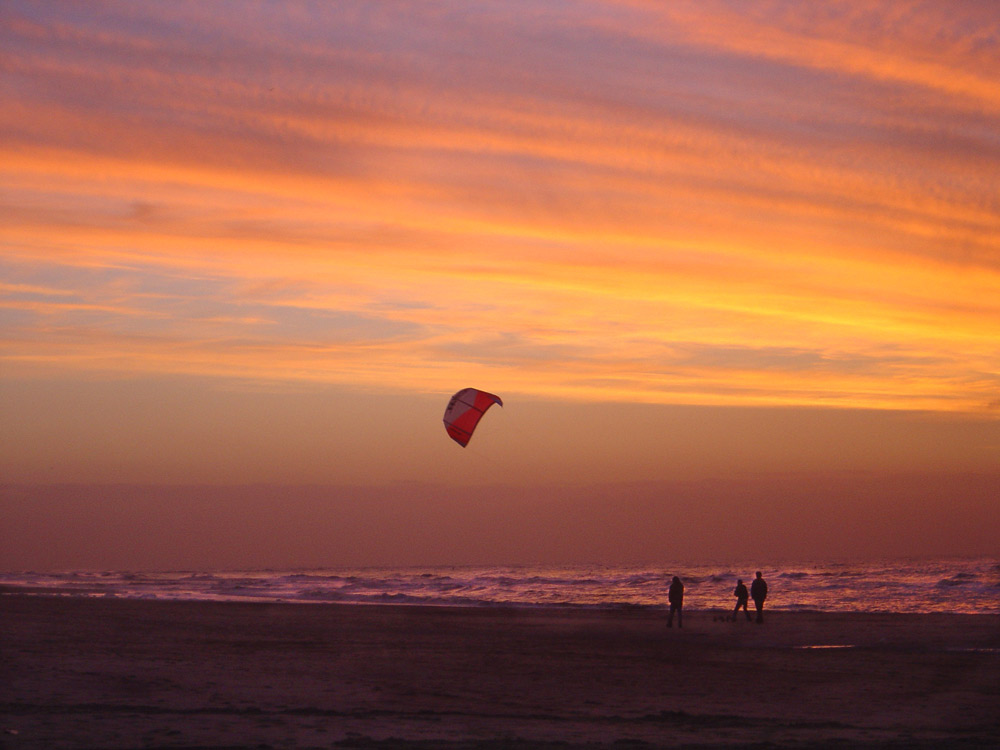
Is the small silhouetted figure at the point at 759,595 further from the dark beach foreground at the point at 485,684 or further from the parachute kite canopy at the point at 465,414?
the parachute kite canopy at the point at 465,414

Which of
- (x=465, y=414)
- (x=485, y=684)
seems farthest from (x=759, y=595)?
(x=485, y=684)

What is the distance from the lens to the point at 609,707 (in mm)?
11320

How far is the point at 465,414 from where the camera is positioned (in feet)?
79.1

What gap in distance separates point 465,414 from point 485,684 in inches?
460

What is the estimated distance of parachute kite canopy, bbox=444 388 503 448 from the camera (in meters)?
24.0

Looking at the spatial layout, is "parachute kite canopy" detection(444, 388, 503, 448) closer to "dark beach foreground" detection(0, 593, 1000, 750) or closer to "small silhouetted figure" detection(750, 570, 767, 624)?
"dark beach foreground" detection(0, 593, 1000, 750)

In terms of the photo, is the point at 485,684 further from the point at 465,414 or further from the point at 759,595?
the point at 759,595

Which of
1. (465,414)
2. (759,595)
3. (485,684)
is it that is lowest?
(485,684)

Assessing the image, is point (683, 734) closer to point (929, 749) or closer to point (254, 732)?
point (929, 749)

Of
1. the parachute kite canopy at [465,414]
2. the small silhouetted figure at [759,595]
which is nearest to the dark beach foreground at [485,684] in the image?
the small silhouetted figure at [759,595]

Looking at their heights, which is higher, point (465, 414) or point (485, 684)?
point (465, 414)

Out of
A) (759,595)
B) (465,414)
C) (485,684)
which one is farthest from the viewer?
(465,414)

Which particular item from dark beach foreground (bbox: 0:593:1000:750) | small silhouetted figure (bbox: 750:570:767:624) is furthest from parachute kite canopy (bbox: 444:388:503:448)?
small silhouetted figure (bbox: 750:570:767:624)

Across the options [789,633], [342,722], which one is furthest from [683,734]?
[789,633]
